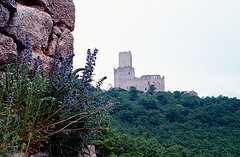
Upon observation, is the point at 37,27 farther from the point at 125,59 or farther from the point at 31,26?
the point at 125,59

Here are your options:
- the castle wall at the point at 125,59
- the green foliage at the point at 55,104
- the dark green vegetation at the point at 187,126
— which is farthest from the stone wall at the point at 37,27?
the castle wall at the point at 125,59

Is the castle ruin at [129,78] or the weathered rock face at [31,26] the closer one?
the weathered rock face at [31,26]

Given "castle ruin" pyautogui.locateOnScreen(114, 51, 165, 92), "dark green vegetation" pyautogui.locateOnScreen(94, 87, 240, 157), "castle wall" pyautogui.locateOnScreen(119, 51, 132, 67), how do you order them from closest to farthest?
"dark green vegetation" pyautogui.locateOnScreen(94, 87, 240, 157)
"castle ruin" pyautogui.locateOnScreen(114, 51, 165, 92)
"castle wall" pyautogui.locateOnScreen(119, 51, 132, 67)

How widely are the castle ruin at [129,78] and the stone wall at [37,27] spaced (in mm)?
44389

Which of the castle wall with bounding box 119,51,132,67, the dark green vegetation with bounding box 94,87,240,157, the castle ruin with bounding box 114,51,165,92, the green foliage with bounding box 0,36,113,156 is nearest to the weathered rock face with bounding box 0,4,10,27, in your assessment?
the green foliage with bounding box 0,36,113,156

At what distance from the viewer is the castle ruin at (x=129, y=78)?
46.3 meters

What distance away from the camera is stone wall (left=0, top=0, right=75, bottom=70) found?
1.53 meters

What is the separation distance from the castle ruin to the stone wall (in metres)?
44.4

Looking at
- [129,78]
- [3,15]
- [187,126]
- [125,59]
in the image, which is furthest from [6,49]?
[125,59]

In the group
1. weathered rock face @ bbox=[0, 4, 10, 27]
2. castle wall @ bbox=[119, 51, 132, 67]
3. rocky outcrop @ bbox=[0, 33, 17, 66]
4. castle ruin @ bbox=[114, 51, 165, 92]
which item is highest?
castle wall @ bbox=[119, 51, 132, 67]

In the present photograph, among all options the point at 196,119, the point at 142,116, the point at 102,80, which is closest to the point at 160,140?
the point at 142,116

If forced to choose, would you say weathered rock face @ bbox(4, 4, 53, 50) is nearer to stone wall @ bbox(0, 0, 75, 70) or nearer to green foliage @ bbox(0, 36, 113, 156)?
stone wall @ bbox(0, 0, 75, 70)

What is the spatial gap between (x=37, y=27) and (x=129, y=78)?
45786 mm

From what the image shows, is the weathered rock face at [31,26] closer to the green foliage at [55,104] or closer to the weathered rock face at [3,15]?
the weathered rock face at [3,15]
